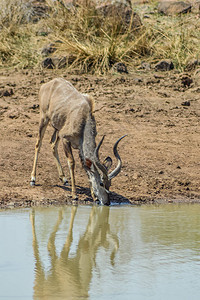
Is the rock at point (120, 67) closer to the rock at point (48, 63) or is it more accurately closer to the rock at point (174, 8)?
the rock at point (48, 63)

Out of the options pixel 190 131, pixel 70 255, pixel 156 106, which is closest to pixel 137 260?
pixel 70 255

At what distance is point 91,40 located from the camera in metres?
14.6

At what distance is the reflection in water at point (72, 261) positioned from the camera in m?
4.46

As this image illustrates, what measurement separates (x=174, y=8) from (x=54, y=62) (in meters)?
5.18

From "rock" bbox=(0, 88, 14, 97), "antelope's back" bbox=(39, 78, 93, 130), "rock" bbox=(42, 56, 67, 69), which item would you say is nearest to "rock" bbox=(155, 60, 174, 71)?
"rock" bbox=(42, 56, 67, 69)

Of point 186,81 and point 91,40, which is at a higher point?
point 91,40

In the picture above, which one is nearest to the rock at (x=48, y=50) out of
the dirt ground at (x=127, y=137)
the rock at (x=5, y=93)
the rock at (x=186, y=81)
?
the dirt ground at (x=127, y=137)

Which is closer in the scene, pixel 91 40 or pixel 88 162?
pixel 88 162

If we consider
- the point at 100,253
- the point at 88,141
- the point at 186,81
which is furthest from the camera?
the point at 186,81

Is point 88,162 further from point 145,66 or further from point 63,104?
point 145,66

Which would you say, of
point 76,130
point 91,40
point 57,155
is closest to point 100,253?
point 76,130

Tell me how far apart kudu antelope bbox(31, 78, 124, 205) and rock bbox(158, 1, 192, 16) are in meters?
9.23

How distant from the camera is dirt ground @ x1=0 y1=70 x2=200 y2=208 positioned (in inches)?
337

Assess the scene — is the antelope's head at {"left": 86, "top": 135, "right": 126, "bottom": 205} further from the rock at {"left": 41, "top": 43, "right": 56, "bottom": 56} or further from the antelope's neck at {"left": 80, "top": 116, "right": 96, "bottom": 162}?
the rock at {"left": 41, "top": 43, "right": 56, "bottom": 56}
